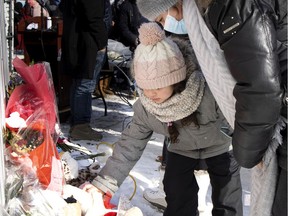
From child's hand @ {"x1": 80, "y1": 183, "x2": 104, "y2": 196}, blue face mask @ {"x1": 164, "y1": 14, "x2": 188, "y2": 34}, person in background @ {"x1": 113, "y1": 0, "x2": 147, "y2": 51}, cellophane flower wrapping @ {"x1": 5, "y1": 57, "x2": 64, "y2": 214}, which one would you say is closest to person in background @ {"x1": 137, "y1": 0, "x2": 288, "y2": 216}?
blue face mask @ {"x1": 164, "y1": 14, "x2": 188, "y2": 34}

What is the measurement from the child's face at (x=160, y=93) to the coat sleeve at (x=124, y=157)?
18 centimetres

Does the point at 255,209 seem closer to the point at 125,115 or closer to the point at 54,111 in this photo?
the point at 54,111

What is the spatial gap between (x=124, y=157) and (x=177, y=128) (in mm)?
295

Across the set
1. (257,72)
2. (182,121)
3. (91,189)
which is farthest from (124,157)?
(257,72)

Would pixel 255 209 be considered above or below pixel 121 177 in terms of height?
above

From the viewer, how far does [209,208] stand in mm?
2777

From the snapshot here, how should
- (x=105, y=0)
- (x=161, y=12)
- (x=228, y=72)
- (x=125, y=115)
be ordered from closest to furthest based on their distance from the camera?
(x=228, y=72), (x=161, y=12), (x=105, y=0), (x=125, y=115)

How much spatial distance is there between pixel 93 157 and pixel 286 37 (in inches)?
71.3

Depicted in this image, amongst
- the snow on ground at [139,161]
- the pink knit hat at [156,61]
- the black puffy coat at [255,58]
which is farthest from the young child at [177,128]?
the black puffy coat at [255,58]

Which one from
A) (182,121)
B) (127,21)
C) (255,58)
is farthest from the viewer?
(127,21)

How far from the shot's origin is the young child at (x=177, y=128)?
74.6 inches

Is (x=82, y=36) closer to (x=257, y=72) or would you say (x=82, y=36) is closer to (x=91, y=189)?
(x=91, y=189)

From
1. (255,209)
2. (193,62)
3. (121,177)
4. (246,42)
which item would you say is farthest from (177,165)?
(246,42)

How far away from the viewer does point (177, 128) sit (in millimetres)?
2076
